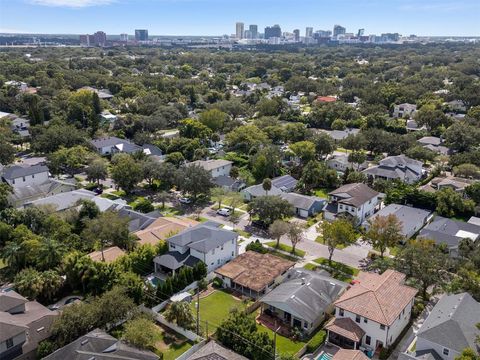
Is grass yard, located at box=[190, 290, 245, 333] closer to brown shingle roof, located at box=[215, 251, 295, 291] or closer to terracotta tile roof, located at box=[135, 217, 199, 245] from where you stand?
brown shingle roof, located at box=[215, 251, 295, 291]

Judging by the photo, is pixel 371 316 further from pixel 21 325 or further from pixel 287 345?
pixel 21 325

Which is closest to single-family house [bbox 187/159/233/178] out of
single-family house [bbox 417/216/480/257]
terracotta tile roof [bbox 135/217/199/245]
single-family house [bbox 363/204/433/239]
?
terracotta tile roof [bbox 135/217/199/245]

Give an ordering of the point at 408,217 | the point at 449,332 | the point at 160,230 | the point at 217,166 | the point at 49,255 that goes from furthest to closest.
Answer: the point at 217,166 < the point at 408,217 < the point at 160,230 < the point at 49,255 < the point at 449,332

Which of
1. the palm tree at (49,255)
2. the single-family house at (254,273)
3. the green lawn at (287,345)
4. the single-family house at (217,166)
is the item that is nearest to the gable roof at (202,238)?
the single-family house at (254,273)

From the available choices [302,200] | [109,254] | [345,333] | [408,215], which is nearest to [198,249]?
[109,254]

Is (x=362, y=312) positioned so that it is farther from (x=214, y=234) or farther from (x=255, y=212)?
(x=255, y=212)
